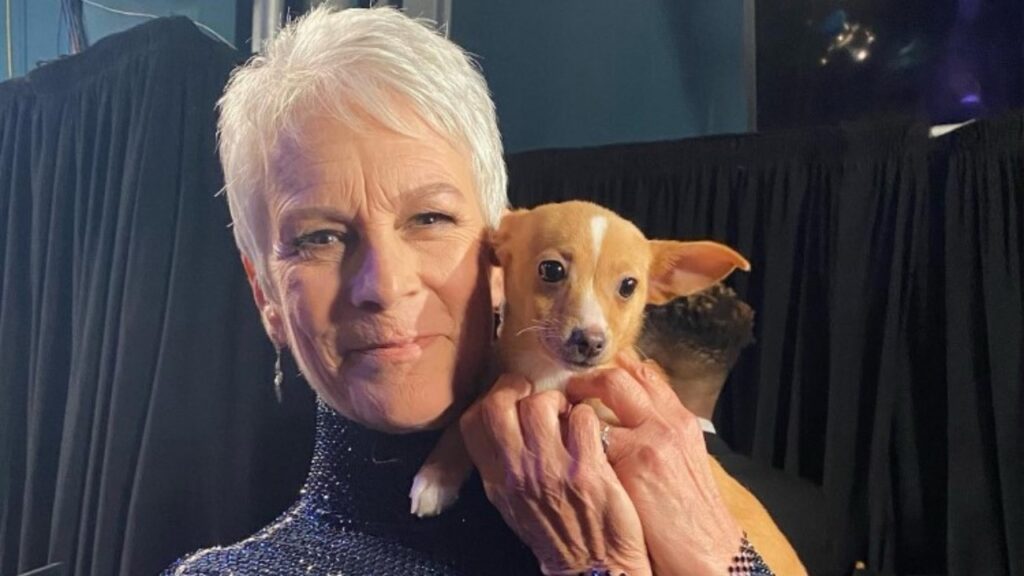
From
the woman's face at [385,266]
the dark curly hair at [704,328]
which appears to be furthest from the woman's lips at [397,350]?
the dark curly hair at [704,328]

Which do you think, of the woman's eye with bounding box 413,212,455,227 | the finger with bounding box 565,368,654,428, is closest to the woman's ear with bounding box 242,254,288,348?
the woman's eye with bounding box 413,212,455,227

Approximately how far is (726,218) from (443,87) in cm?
47

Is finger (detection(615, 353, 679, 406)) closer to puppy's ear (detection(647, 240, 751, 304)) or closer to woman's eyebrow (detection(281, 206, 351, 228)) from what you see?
puppy's ear (detection(647, 240, 751, 304))

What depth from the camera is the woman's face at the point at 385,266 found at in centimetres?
56

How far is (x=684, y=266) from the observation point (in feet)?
2.00

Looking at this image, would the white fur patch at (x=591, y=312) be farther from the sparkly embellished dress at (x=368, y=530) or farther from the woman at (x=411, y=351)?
the sparkly embellished dress at (x=368, y=530)

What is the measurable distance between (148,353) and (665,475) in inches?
28.1

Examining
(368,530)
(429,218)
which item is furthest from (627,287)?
(368,530)

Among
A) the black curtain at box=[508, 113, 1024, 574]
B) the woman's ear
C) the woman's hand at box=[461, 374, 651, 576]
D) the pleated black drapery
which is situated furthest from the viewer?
the pleated black drapery

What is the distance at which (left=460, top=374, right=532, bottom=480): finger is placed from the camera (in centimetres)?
52

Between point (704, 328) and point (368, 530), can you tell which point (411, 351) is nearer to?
point (368, 530)

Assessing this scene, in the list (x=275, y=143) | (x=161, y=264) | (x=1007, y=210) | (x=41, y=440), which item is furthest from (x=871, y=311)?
(x=41, y=440)

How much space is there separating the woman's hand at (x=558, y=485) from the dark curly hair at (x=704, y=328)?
30 cm

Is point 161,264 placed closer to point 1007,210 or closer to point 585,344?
point 585,344
